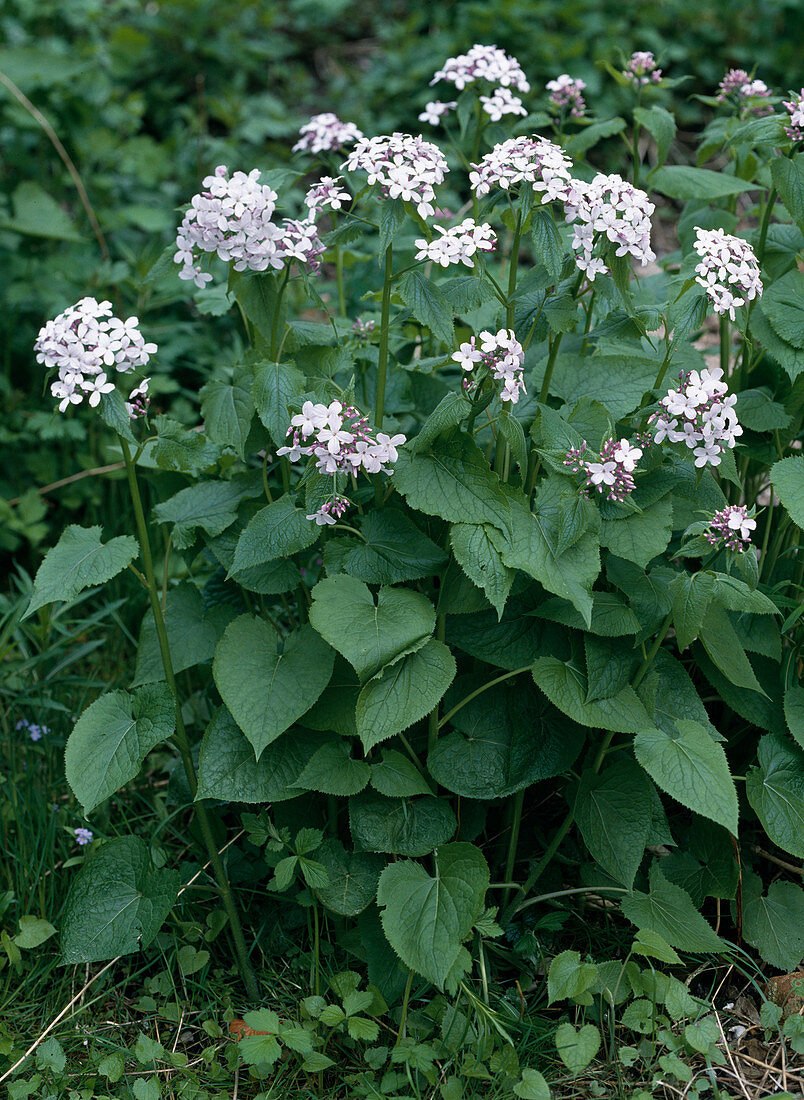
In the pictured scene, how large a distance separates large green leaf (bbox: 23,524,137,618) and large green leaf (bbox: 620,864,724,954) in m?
1.21

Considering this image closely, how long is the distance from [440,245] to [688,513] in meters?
0.78

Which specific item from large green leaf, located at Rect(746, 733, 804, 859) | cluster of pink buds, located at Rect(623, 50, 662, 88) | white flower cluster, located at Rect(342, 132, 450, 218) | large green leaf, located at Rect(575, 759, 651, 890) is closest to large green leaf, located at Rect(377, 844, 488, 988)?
large green leaf, located at Rect(575, 759, 651, 890)

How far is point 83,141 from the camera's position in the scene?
4.30 metres

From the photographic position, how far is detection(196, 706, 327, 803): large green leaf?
1925mm

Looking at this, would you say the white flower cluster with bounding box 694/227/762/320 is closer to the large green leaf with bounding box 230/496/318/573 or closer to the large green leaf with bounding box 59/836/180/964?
the large green leaf with bounding box 230/496/318/573

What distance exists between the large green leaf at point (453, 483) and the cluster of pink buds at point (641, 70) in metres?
1.21

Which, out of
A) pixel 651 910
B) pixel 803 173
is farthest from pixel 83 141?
pixel 651 910

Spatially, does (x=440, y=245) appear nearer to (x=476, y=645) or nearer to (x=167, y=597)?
(x=476, y=645)

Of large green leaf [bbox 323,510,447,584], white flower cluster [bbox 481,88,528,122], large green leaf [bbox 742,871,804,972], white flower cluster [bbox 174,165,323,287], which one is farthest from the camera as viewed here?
white flower cluster [bbox 481,88,528,122]

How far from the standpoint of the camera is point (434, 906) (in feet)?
6.00

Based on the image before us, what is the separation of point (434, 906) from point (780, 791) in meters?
0.77

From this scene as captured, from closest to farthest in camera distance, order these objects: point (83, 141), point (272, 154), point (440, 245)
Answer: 1. point (440, 245)
2. point (83, 141)
3. point (272, 154)

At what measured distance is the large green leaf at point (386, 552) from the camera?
191 cm

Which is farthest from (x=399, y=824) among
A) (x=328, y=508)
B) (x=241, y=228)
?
(x=241, y=228)
